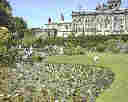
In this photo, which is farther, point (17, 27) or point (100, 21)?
point (17, 27)

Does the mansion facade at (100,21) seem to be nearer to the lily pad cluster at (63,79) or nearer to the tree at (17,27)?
the tree at (17,27)

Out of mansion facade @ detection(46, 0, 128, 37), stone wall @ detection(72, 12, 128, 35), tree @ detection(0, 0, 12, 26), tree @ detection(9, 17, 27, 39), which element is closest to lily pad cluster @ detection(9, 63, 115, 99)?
tree @ detection(9, 17, 27, 39)

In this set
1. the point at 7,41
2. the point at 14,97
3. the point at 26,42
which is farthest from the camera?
the point at 26,42

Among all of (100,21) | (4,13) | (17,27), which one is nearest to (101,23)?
(100,21)

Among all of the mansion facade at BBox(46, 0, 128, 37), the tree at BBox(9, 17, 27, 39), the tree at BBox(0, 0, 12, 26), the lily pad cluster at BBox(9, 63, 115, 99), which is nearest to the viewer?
the lily pad cluster at BBox(9, 63, 115, 99)

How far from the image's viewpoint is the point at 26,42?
55.7ft

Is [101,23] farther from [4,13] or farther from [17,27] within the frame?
[17,27]

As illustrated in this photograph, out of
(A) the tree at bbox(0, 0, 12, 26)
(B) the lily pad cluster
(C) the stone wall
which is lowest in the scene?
(B) the lily pad cluster

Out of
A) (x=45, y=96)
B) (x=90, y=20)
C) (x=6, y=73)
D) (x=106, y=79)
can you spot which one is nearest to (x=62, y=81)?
(x=45, y=96)

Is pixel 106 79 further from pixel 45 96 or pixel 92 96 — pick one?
pixel 45 96

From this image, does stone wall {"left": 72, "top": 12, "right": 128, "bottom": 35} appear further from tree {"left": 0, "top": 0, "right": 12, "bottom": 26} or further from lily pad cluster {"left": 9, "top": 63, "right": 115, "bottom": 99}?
lily pad cluster {"left": 9, "top": 63, "right": 115, "bottom": 99}

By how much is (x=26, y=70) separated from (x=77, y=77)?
294cm

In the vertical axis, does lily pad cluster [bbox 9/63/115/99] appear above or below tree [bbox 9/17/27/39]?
below

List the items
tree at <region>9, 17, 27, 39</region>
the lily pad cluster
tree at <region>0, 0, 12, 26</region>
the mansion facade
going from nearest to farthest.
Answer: the lily pad cluster < tree at <region>9, 17, 27, 39</region> < the mansion facade < tree at <region>0, 0, 12, 26</region>
